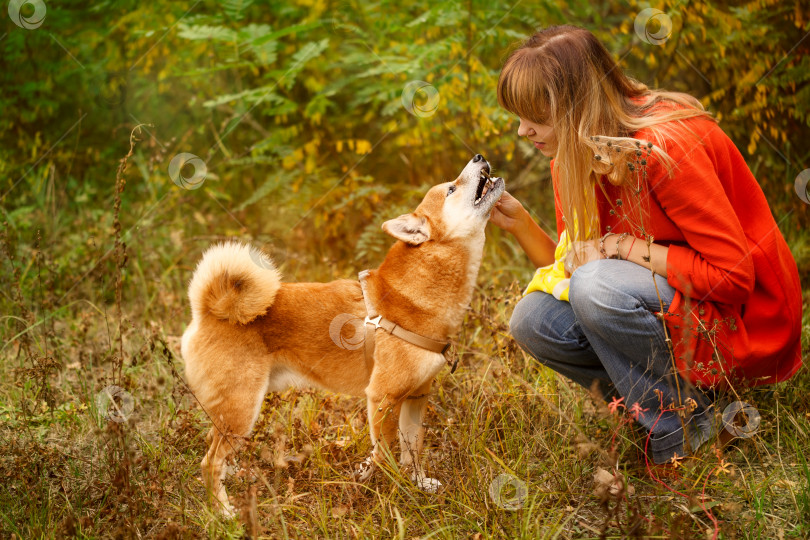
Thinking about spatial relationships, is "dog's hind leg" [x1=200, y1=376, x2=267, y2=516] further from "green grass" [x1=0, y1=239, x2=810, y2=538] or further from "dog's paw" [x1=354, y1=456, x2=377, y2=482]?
"dog's paw" [x1=354, y1=456, x2=377, y2=482]

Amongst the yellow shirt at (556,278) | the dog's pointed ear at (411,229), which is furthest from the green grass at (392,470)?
the dog's pointed ear at (411,229)

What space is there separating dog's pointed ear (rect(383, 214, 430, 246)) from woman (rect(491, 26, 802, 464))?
0.69 meters

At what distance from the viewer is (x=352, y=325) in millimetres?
3160

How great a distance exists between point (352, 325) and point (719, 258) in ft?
5.60

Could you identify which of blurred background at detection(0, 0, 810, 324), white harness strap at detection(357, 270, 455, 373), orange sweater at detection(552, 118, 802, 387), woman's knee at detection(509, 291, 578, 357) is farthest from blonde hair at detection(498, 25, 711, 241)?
blurred background at detection(0, 0, 810, 324)

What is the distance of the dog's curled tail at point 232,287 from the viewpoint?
9.88ft

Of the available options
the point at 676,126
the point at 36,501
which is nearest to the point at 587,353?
the point at 676,126

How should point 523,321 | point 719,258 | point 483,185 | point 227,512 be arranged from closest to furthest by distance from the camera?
1. point 719,258
2. point 227,512
3. point 523,321
4. point 483,185

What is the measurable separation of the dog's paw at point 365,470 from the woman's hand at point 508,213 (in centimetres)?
137

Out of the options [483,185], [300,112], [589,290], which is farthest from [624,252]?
[300,112]

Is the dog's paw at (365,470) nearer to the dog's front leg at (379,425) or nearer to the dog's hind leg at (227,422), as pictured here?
the dog's front leg at (379,425)

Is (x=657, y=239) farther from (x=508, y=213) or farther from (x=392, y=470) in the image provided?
(x=392, y=470)

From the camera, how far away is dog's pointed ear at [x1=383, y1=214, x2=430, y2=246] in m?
3.11

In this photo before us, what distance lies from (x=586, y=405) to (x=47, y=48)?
5.44 metres
